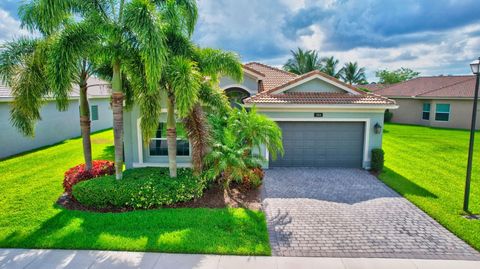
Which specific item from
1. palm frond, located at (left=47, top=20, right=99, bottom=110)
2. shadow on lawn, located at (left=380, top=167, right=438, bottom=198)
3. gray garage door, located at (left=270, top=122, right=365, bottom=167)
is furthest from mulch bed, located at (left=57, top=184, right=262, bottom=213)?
shadow on lawn, located at (left=380, top=167, right=438, bottom=198)

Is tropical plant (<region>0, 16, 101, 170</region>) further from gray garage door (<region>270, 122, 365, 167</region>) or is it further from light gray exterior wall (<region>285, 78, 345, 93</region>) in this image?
light gray exterior wall (<region>285, 78, 345, 93</region>)

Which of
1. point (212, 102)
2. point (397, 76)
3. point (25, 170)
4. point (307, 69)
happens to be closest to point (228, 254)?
point (212, 102)

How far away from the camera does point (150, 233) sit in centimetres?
675

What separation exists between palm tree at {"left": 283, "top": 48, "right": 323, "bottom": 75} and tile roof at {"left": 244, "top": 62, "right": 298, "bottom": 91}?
16.9 m

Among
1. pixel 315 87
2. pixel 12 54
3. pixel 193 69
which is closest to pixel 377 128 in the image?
pixel 315 87

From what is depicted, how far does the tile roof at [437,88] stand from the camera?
1024 inches

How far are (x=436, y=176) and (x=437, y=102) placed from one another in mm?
19056

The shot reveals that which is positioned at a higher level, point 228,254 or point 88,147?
point 88,147

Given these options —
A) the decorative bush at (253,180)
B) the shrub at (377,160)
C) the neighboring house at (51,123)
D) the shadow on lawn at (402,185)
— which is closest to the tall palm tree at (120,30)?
the neighboring house at (51,123)

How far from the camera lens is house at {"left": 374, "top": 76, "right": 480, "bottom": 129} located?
2536 cm

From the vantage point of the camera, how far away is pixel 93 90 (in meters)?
24.8

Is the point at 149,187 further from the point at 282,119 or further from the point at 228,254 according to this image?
the point at 282,119

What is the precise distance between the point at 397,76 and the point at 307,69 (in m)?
39.2

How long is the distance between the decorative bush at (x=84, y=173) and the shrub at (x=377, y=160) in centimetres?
1073
